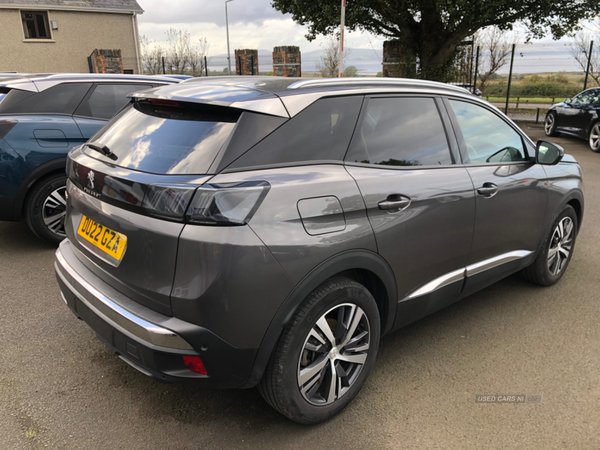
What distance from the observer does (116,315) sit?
2.11m

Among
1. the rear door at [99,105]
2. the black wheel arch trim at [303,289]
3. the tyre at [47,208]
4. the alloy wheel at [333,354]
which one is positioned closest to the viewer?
the black wheel arch trim at [303,289]

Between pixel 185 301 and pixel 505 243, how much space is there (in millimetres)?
2453

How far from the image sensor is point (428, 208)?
266 centimetres

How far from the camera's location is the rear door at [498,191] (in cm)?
309

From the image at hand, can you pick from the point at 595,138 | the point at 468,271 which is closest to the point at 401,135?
the point at 468,271

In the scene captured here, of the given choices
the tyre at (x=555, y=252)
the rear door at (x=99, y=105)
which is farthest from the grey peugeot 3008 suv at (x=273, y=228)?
the rear door at (x=99, y=105)

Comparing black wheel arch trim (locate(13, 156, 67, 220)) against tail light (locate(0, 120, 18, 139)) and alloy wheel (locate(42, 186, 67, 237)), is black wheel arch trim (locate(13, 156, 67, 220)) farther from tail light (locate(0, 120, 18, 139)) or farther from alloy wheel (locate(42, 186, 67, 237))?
tail light (locate(0, 120, 18, 139))

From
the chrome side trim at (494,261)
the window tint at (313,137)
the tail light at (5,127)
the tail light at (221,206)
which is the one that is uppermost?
the window tint at (313,137)

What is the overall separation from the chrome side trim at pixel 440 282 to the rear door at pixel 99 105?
382 centimetres

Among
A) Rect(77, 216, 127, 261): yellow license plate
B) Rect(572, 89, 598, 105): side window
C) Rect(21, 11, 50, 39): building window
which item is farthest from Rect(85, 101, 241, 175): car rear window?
Rect(21, 11, 50, 39): building window

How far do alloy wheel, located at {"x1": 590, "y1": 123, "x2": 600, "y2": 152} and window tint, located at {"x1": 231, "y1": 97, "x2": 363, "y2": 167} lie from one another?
11088mm

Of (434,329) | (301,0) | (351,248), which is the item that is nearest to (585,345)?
(434,329)

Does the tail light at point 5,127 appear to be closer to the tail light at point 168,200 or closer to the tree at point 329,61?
the tail light at point 168,200

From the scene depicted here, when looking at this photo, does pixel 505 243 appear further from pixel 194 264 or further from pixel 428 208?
pixel 194 264
